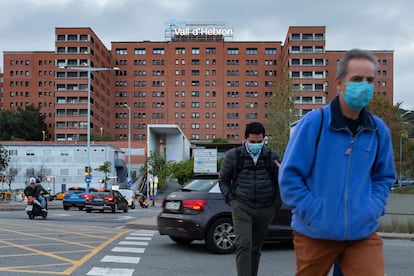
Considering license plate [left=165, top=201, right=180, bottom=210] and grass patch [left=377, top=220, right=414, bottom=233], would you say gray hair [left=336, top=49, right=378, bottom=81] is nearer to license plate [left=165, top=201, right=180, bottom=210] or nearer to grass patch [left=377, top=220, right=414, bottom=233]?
license plate [left=165, top=201, right=180, bottom=210]

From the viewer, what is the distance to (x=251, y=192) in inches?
230

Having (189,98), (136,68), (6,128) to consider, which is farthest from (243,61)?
(6,128)

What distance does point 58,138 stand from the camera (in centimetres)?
10800

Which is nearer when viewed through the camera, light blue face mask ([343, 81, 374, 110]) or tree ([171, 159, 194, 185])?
light blue face mask ([343, 81, 374, 110])

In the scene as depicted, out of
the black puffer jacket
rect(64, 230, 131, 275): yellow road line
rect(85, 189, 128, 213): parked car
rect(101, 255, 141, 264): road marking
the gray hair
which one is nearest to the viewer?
the gray hair

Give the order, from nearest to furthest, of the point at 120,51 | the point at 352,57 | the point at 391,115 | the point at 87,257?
the point at 352,57 < the point at 87,257 < the point at 391,115 < the point at 120,51

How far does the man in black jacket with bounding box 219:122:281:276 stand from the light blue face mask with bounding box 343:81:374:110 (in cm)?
271

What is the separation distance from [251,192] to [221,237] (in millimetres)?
3675

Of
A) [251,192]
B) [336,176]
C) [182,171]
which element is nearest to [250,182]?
[251,192]

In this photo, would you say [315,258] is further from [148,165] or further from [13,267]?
[148,165]

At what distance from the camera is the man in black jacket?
18.3 ft

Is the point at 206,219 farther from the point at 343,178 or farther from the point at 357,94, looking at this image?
the point at 357,94

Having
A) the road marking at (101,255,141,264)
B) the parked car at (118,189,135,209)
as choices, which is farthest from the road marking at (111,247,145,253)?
the parked car at (118,189,135,209)

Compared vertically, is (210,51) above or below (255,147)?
above
